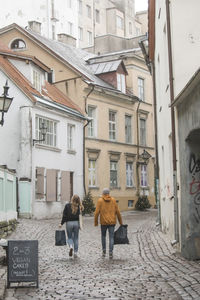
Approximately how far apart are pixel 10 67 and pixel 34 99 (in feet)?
9.92

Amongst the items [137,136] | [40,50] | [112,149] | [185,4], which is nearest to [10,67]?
[40,50]

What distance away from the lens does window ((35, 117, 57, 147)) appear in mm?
26906

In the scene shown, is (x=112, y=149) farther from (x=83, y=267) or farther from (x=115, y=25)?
(x=115, y=25)

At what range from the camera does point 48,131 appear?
92.3 feet

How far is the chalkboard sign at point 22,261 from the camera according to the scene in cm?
870

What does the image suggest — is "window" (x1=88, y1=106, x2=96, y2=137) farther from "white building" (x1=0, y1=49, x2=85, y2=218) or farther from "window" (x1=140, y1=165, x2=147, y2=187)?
"window" (x1=140, y1=165, x2=147, y2=187)

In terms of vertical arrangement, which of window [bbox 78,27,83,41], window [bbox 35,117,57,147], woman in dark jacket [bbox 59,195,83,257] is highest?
window [bbox 78,27,83,41]

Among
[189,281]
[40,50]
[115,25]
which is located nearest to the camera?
[189,281]

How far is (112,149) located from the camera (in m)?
34.7

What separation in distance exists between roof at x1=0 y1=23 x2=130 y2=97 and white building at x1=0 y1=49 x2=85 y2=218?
3083mm

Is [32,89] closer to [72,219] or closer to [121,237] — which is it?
[72,219]

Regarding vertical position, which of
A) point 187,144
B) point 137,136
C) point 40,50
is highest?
point 40,50

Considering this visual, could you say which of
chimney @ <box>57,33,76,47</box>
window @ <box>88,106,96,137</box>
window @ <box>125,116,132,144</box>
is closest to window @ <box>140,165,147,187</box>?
window @ <box>125,116,132,144</box>

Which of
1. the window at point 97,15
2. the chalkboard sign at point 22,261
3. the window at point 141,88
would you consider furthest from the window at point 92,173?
the window at point 97,15
